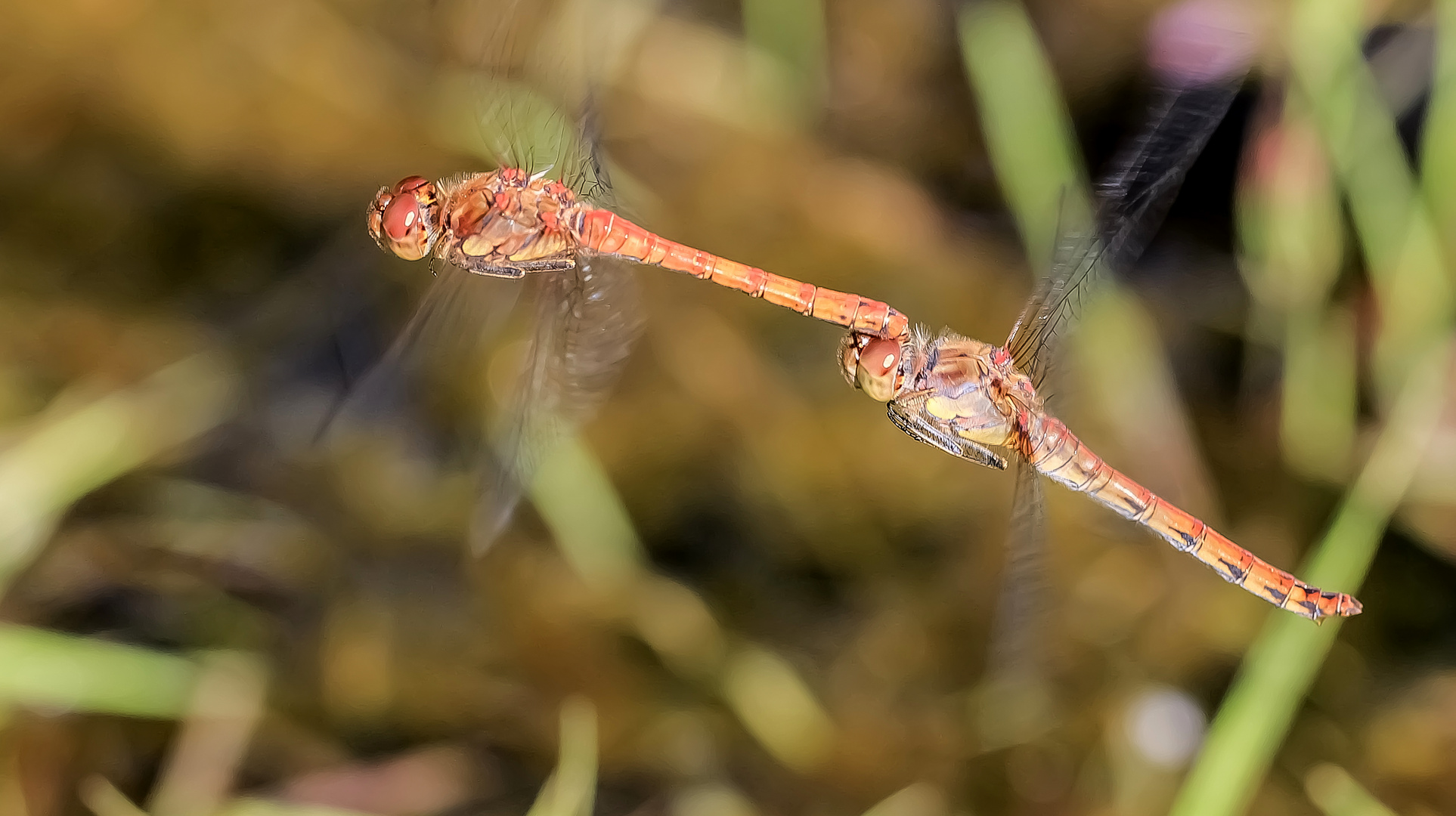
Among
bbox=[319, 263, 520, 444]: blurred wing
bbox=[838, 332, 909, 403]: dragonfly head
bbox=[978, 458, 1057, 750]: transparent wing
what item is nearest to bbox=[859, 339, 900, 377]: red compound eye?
bbox=[838, 332, 909, 403]: dragonfly head

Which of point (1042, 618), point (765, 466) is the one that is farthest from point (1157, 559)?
point (765, 466)

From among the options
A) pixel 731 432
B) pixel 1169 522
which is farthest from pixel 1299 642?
pixel 731 432

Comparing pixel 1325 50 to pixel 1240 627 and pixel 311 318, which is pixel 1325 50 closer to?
pixel 1240 627

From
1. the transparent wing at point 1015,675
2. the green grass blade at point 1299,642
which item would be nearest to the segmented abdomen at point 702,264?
the transparent wing at point 1015,675

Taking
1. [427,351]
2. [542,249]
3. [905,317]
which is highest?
[905,317]

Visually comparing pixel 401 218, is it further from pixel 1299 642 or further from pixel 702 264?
pixel 1299 642

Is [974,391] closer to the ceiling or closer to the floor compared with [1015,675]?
closer to the ceiling
